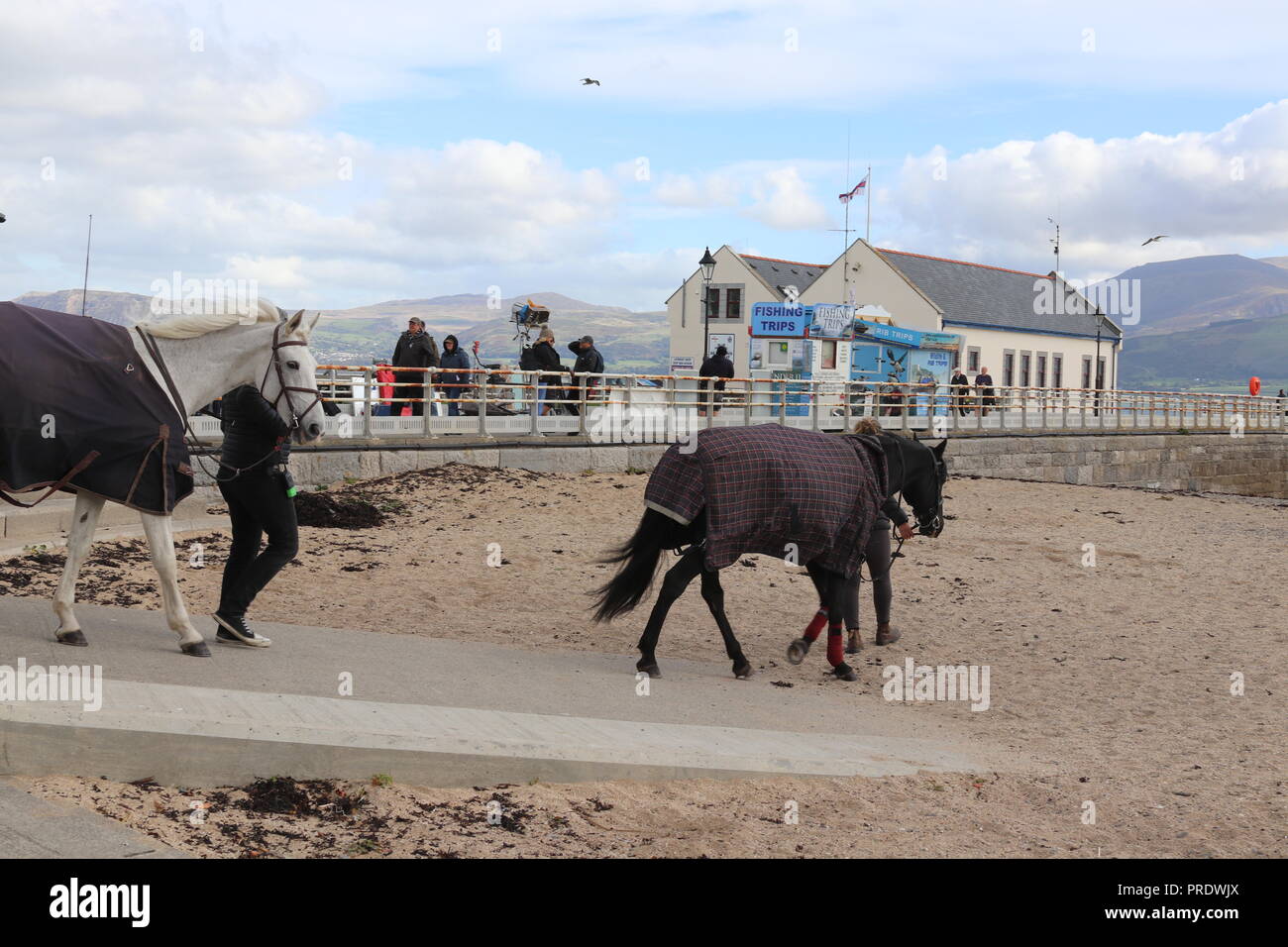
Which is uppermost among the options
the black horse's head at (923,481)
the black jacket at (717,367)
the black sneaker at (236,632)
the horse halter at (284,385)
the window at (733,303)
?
the window at (733,303)

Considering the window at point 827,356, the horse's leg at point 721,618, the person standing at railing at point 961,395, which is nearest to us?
the horse's leg at point 721,618

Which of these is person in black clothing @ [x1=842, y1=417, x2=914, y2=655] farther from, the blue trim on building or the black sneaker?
the blue trim on building

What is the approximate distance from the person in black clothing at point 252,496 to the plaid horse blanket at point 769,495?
2166 millimetres

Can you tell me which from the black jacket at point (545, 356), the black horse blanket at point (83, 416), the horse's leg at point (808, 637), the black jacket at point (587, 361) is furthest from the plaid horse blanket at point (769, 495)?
the black jacket at point (587, 361)

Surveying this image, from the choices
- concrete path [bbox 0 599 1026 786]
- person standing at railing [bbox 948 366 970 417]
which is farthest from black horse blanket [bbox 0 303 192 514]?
person standing at railing [bbox 948 366 970 417]

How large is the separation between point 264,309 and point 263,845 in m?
3.39

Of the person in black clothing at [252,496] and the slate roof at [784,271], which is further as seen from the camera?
the slate roof at [784,271]

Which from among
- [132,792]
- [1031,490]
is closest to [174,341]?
[132,792]

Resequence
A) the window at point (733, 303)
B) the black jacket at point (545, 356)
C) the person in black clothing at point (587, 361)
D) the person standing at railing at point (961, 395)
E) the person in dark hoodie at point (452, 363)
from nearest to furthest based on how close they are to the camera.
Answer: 1. the person in dark hoodie at point (452, 363)
2. the black jacket at point (545, 356)
3. the person in black clothing at point (587, 361)
4. the person standing at railing at point (961, 395)
5. the window at point (733, 303)

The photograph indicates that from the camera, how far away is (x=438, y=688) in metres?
6.55

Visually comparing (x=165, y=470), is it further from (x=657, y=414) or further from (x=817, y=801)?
(x=657, y=414)

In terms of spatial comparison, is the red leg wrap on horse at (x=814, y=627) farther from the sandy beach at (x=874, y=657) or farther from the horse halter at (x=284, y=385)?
the horse halter at (x=284, y=385)

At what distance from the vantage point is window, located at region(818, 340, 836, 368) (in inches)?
1430

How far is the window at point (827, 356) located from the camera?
3631 cm
